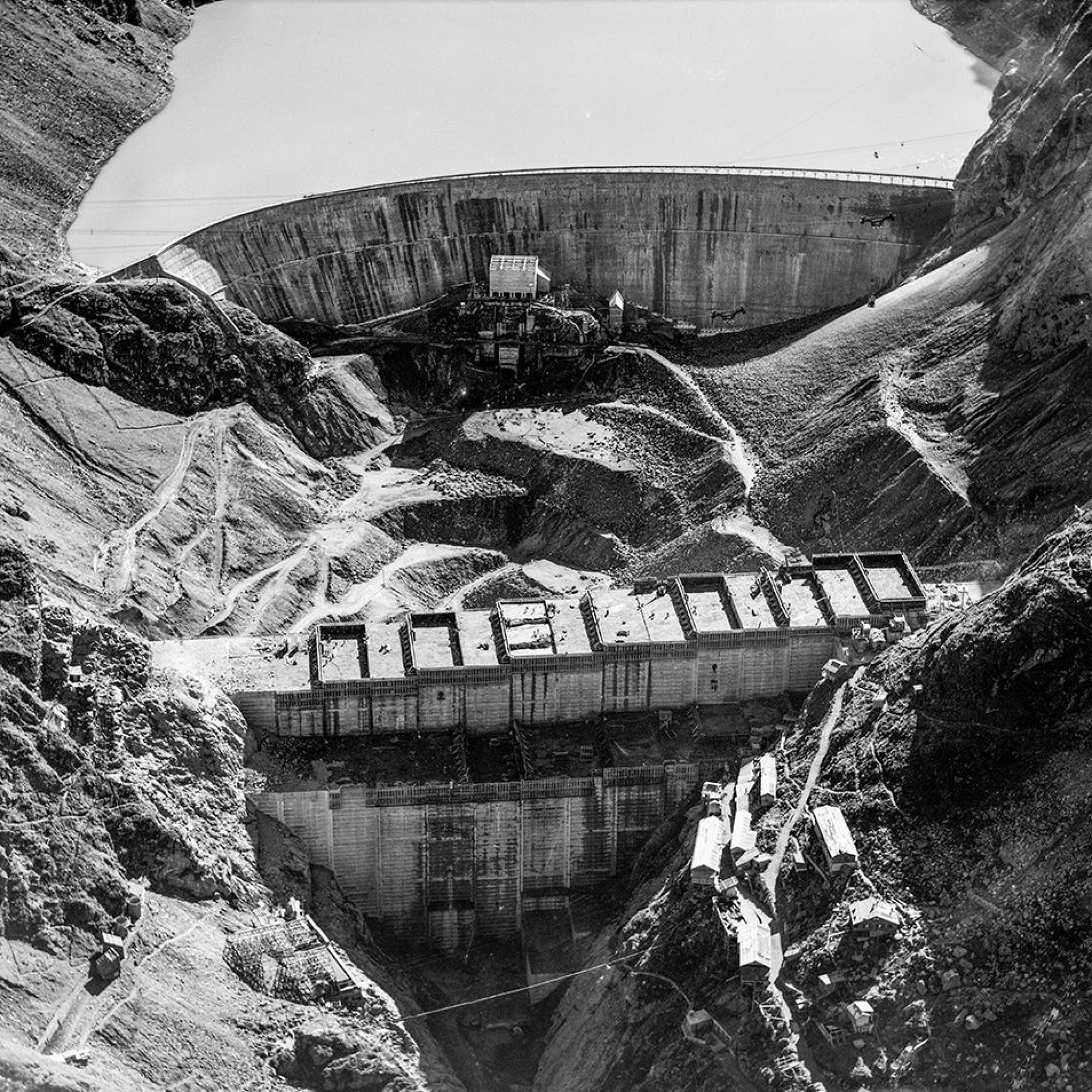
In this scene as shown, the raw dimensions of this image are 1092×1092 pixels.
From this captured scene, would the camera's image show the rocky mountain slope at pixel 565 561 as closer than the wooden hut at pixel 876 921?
Yes

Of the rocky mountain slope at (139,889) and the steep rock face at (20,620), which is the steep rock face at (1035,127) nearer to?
the rocky mountain slope at (139,889)

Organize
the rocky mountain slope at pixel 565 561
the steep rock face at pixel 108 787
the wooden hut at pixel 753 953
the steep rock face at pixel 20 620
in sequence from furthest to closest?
the steep rock face at pixel 20 620
the steep rock face at pixel 108 787
the wooden hut at pixel 753 953
the rocky mountain slope at pixel 565 561

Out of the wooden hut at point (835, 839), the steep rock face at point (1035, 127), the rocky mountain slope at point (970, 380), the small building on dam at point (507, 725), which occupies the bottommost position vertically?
the wooden hut at point (835, 839)

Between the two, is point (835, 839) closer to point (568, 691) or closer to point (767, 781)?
point (767, 781)

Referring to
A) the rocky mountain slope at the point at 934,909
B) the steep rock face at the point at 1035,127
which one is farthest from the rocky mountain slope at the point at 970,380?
the rocky mountain slope at the point at 934,909

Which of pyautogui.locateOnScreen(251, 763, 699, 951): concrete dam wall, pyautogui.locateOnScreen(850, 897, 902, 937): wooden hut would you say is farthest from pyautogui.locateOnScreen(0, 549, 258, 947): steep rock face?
pyautogui.locateOnScreen(850, 897, 902, 937): wooden hut

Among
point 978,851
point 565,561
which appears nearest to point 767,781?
point 978,851

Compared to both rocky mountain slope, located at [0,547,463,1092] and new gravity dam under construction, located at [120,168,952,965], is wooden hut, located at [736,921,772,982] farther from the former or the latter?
rocky mountain slope, located at [0,547,463,1092]
